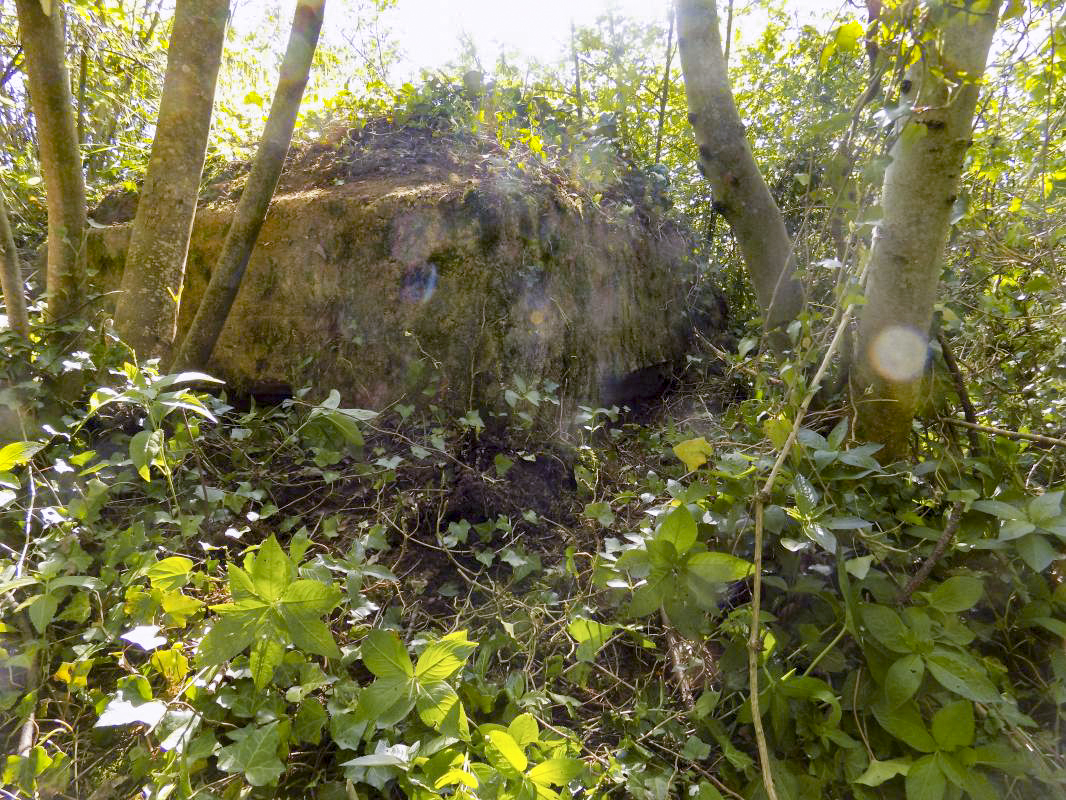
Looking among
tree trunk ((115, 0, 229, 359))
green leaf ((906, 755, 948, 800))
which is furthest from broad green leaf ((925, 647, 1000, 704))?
tree trunk ((115, 0, 229, 359))

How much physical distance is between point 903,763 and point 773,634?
0.31 meters

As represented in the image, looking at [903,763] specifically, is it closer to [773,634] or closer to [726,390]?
[773,634]

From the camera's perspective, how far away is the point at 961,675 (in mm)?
1015

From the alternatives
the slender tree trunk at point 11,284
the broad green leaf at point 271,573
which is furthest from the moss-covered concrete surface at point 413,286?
the broad green leaf at point 271,573

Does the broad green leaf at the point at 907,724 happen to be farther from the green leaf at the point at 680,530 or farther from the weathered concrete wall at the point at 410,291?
the weathered concrete wall at the point at 410,291

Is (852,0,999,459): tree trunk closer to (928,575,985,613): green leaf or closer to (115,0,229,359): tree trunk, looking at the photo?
→ (928,575,985,613): green leaf

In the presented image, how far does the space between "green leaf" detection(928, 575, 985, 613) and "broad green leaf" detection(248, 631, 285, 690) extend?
1314mm

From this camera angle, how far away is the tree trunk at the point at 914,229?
128 centimetres

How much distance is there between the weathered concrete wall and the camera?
249 cm

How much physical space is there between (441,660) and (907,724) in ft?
2.87

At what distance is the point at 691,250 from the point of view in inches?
158

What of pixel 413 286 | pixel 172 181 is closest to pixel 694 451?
pixel 413 286

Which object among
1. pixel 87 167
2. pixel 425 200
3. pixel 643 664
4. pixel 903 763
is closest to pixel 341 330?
pixel 425 200

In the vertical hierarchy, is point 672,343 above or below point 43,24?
below
